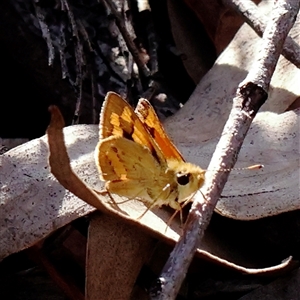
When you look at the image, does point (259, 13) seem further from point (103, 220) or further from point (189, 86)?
point (103, 220)

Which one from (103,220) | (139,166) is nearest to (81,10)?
(139,166)

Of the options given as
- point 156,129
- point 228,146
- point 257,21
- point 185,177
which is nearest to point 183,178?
point 185,177

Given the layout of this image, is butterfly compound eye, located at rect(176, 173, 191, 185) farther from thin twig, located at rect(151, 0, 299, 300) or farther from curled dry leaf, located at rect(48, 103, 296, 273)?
thin twig, located at rect(151, 0, 299, 300)

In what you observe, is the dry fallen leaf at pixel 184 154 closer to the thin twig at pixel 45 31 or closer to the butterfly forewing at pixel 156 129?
the butterfly forewing at pixel 156 129

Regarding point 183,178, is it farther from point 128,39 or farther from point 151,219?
point 128,39

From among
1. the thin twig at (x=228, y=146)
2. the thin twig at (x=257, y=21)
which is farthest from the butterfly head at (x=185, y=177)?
the thin twig at (x=257, y=21)

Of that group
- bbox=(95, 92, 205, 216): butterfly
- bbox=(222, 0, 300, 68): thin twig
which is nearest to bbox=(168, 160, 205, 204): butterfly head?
bbox=(95, 92, 205, 216): butterfly

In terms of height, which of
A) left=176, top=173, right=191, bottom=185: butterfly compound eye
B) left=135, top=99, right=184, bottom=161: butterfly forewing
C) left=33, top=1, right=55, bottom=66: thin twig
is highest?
left=33, top=1, right=55, bottom=66: thin twig
